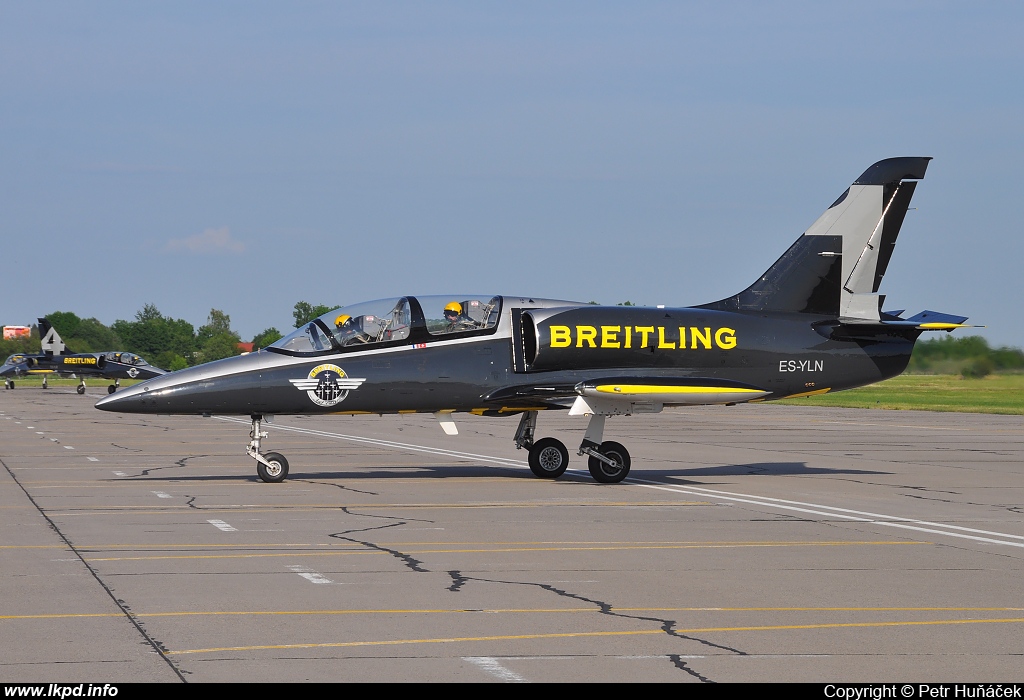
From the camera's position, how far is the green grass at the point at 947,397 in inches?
1936

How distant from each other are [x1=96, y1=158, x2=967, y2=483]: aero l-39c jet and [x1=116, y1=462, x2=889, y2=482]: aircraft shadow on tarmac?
106 cm

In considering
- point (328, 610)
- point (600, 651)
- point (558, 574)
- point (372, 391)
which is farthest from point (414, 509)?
point (600, 651)

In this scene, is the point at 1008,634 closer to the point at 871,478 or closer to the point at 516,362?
the point at 516,362

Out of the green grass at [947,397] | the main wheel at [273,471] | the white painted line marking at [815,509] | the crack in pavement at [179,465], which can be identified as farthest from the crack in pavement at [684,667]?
the green grass at [947,397]

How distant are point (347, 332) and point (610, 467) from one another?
4.57 metres

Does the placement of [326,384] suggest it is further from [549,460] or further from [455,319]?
[549,460]

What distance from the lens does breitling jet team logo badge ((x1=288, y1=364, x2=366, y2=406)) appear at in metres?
17.6

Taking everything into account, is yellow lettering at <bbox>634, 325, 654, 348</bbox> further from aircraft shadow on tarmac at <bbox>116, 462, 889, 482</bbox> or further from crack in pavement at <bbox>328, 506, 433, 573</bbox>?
crack in pavement at <bbox>328, 506, 433, 573</bbox>

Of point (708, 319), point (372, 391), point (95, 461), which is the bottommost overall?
point (95, 461)

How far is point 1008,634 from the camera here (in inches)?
302

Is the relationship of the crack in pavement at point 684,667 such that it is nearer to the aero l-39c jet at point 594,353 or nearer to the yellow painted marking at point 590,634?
the yellow painted marking at point 590,634

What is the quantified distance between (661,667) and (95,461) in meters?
18.1

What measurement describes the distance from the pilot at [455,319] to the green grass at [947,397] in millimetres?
34068

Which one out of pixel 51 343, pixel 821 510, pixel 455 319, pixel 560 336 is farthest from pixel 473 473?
pixel 51 343
